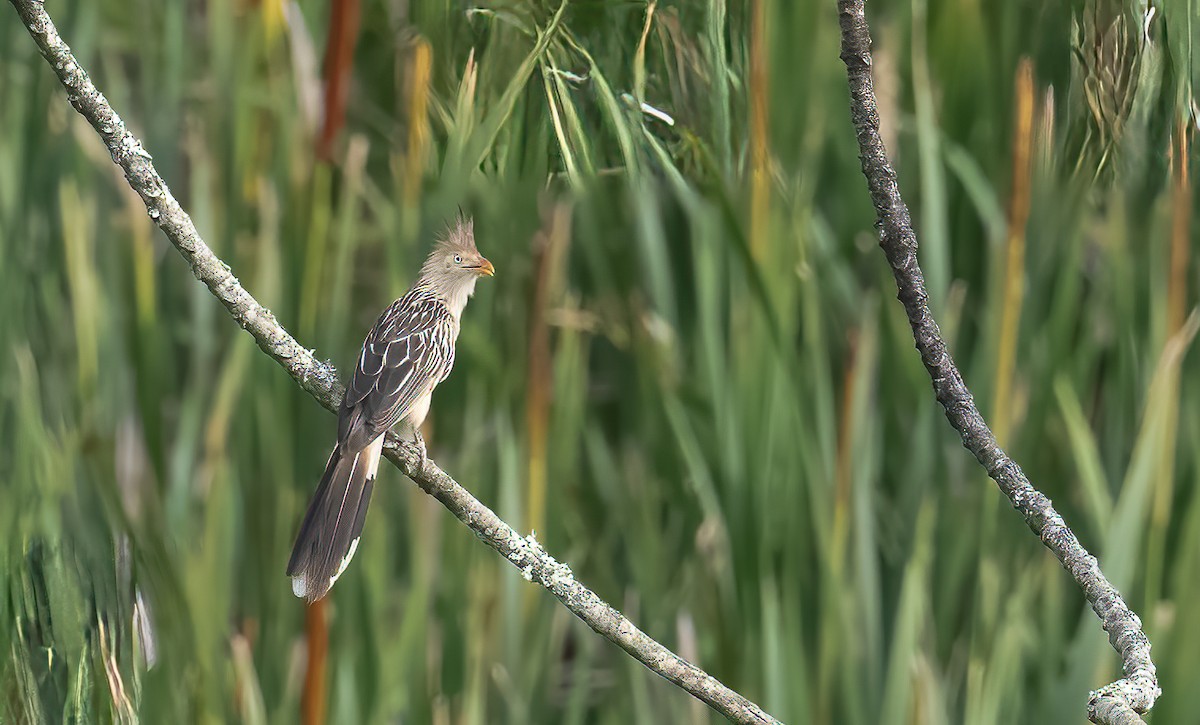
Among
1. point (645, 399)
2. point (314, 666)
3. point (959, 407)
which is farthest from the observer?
point (645, 399)

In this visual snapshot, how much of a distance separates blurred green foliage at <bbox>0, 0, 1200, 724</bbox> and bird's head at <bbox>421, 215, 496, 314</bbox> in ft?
0.64

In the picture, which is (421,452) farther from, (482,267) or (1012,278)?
(1012,278)

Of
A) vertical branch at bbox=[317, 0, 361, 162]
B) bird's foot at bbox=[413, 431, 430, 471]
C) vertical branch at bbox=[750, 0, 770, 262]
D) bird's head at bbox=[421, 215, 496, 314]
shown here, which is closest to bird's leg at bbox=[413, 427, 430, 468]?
bird's foot at bbox=[413, 431, 430, 471]

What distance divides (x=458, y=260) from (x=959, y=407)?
533 millimetres

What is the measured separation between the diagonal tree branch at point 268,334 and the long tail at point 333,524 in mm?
139

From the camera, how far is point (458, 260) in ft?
3.95

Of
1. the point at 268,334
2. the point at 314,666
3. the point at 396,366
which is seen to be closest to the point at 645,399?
the point at 314,666

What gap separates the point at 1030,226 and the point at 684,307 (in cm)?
53

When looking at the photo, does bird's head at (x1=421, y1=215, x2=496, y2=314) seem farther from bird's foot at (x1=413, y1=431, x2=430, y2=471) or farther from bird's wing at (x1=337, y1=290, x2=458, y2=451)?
bird's foot at (x1=413, y1=431, x2=430, y2=471)

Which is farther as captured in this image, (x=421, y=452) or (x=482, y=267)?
(x=482, y=267)

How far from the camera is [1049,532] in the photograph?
838 mm

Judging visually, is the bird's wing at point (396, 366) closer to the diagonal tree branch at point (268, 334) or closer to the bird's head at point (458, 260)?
the bird's head at point (458, 260)

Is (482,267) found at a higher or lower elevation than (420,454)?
higher

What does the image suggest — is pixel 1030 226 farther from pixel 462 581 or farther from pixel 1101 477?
pixel 462 581
